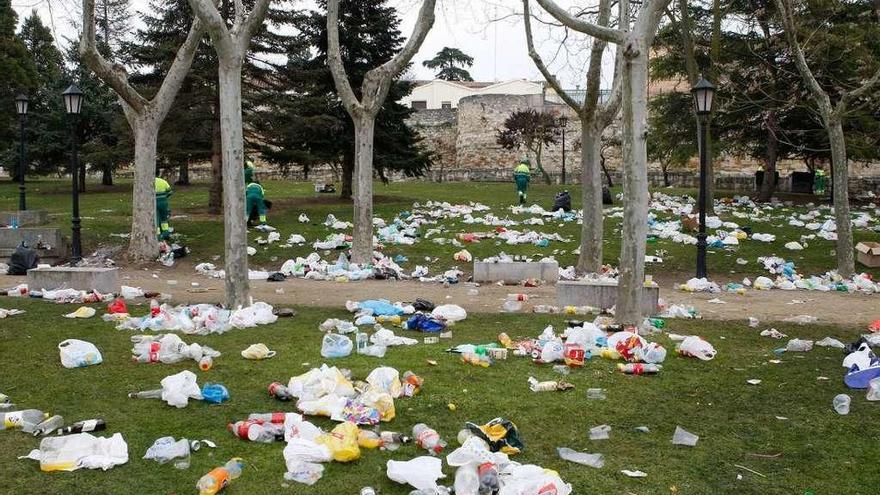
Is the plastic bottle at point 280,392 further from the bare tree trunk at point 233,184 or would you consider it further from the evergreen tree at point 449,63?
the evergreen tree at point 449,63

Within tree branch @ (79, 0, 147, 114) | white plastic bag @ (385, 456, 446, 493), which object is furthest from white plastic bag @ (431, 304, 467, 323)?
tree branch @ (79, 0, 147, 114)

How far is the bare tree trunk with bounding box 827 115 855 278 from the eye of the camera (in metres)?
12.5

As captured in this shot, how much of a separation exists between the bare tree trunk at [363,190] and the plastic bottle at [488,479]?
29.0 ft

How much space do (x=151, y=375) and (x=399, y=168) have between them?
17.3 meters

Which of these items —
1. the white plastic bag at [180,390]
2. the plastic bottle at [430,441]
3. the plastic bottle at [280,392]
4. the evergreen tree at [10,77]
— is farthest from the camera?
the evergreen tree at [10,77]

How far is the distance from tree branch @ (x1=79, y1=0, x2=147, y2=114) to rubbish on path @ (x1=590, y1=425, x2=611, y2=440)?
10794 millimetres

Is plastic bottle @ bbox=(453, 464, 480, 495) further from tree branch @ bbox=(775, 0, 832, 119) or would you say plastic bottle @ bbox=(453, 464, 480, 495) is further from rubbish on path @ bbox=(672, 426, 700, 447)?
tree branch @ bbox=(775, 0, 832, 119)

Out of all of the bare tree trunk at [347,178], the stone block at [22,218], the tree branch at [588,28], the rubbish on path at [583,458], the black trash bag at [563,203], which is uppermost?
the tree branch at [588,28]

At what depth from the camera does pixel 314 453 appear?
443 centimetres

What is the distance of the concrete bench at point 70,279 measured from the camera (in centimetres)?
1053

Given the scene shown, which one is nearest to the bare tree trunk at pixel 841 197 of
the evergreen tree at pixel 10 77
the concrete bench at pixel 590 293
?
the concrete bench at pixel 590 293

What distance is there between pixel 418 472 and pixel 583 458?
1.05 metres

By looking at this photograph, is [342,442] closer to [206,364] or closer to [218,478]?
[218,478]

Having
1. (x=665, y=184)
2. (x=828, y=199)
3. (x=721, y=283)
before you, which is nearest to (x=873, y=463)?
(x=721, y=283)
